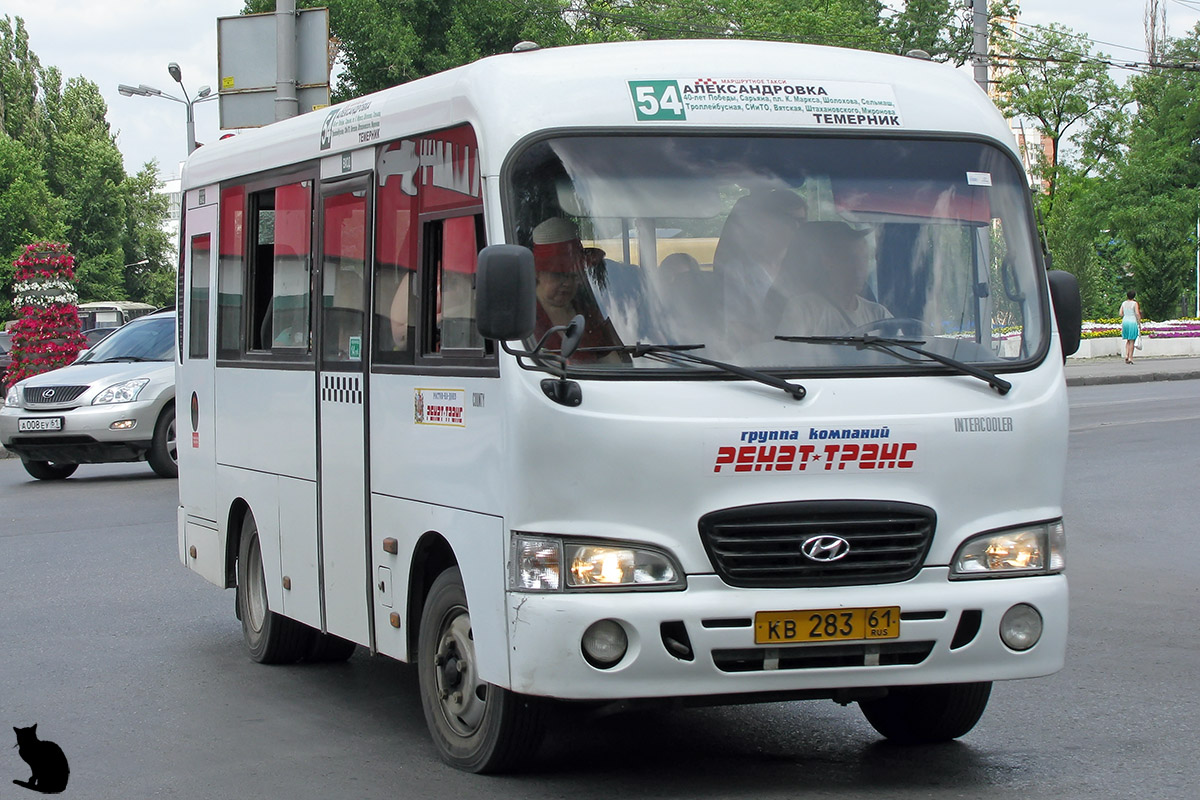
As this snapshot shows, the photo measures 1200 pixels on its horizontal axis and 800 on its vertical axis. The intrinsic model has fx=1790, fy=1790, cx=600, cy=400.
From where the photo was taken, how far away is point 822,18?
214 feet

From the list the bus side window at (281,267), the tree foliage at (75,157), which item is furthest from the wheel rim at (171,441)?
the tree foliage at (75,157)

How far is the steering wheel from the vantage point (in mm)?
6000

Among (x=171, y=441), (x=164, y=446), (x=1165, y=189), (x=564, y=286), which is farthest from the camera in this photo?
(x=1165, y=189)

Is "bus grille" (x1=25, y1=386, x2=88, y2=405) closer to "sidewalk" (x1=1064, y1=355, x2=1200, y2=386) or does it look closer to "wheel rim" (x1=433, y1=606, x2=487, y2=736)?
"wheel rim" (x1=433, y1=606, x2=487, y2=736)

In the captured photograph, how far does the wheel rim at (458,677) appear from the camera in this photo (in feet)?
20.4

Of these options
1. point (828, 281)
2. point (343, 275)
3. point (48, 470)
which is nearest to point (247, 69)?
point (48, 470)

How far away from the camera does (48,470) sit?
2009 centimetres

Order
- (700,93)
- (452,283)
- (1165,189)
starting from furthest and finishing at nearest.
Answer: (1165,189) < (452,283) < (700,93)

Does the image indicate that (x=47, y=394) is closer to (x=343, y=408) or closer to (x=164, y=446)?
(x=164, y=446)

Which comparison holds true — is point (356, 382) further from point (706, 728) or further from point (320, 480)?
point (706, 728)

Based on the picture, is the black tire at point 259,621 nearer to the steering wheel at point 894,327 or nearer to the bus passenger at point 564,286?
the bus passenger at point 564,286

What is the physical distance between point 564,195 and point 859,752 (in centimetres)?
236

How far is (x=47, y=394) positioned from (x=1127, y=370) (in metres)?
26.8

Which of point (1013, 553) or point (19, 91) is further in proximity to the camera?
point (19, 91)
